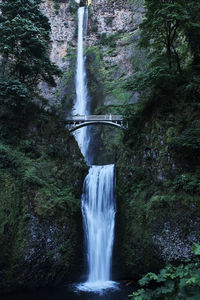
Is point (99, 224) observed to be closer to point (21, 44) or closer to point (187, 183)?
point (187, 183)

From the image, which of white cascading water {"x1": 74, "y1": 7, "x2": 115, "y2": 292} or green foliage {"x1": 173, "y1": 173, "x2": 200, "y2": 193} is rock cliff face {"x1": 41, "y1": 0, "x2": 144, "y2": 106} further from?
green foliage {"x1": 173, "y1": 173, "x2": 200, "y2": 193}

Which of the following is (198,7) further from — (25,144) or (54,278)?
(54,278)

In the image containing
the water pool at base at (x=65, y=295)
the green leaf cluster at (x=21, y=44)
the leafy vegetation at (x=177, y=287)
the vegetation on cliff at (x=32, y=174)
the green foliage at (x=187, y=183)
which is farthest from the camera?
the green leaf cluster at (x=21, y=44)

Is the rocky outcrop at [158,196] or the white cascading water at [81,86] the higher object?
the white cascading water at [81,86]

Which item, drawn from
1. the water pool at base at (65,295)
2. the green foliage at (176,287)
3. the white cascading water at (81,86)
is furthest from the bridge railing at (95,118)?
the green foliage at (176,287)

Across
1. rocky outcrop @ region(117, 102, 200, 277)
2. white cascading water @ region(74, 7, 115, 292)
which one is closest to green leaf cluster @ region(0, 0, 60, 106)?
white cascading water @ region(74, 7, 115, 292)

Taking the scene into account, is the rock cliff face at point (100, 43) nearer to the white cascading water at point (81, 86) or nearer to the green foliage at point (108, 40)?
the green foliage at point (108, 40)

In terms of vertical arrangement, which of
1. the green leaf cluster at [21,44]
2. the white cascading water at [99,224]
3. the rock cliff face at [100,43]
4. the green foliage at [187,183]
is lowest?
the white cascading water at [99,224]

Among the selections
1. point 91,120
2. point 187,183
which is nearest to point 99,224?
point 187,183
